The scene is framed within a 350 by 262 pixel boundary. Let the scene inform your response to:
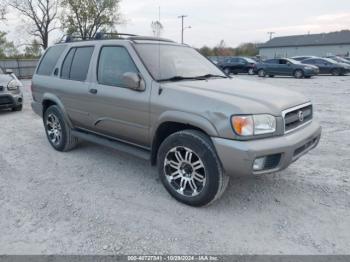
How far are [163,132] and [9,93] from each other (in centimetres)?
663

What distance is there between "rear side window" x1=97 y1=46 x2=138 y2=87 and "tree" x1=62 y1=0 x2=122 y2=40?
3716 cm

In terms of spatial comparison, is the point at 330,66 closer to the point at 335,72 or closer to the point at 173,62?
the point at 335,72

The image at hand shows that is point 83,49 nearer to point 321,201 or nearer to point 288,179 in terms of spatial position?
point 288,179

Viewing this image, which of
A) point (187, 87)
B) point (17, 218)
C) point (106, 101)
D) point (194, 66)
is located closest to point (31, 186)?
point (17, 218)

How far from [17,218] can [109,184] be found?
1.14 meters

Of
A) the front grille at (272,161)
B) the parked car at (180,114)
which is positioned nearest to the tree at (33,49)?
the parked car at (180,114)

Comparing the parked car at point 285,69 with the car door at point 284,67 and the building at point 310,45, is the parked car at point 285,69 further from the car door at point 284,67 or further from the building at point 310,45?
the building at point 310,45

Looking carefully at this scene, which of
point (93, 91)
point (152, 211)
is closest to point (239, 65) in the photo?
point (93, 91)

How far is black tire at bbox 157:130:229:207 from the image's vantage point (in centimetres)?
304

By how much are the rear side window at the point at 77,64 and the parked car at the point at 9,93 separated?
433cm

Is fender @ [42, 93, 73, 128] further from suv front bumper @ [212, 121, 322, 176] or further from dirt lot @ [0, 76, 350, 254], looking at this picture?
suv front bumper @ [212, 121, 322, 176]

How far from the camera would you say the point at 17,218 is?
3160mm

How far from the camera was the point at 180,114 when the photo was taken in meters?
3.20

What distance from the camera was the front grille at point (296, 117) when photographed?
316 cm
